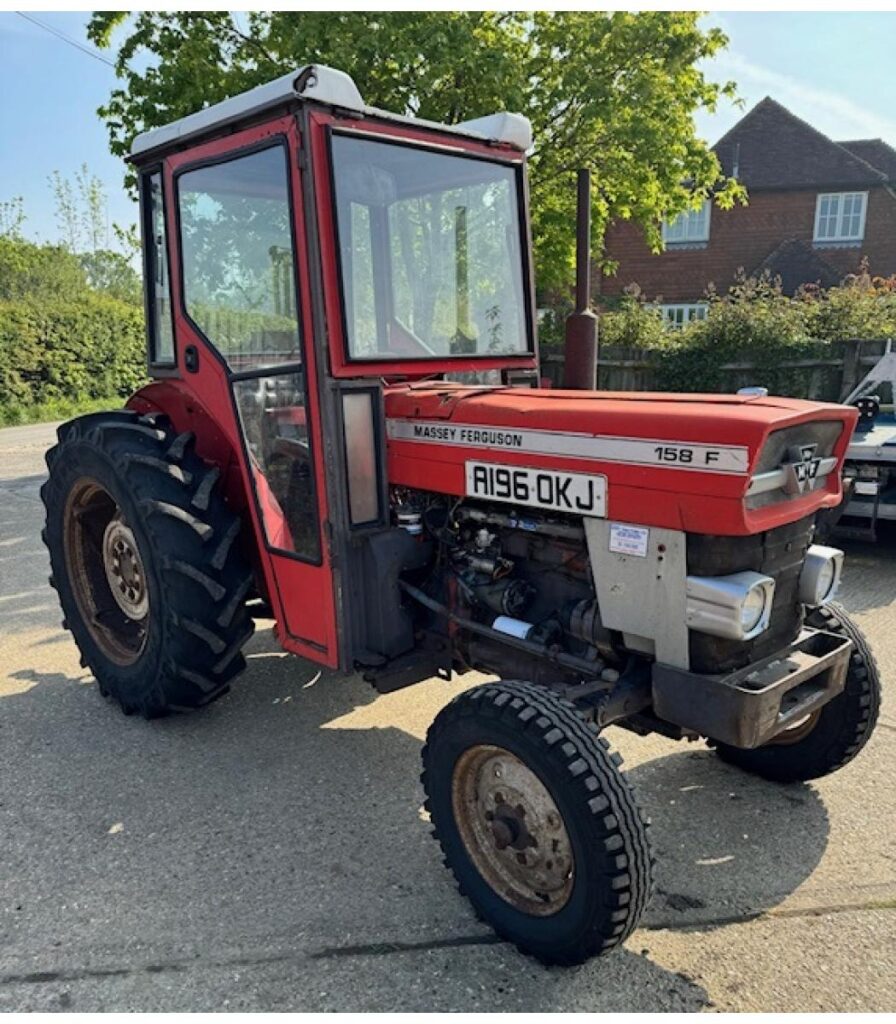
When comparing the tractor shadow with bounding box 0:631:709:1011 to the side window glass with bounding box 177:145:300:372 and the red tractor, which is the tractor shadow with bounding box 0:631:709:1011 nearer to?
the red tractor

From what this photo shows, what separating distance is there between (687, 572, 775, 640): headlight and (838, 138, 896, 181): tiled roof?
2281 centimetres

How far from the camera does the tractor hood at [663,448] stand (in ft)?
7.57

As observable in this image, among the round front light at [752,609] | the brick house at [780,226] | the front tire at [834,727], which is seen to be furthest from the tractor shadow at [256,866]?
the brick house at [780,226]

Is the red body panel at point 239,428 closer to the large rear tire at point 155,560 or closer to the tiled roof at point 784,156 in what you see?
the large rear tire at point 155,560

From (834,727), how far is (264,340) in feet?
8.38

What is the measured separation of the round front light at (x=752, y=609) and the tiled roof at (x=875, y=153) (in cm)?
2281

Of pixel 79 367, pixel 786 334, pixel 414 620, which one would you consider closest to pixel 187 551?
pixel 414 620

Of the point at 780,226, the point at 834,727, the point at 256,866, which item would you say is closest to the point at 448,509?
the point at 256,866

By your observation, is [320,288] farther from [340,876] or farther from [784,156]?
[784,156]

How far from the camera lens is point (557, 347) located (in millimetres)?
11555

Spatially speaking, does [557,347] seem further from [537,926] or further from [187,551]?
[537,926]

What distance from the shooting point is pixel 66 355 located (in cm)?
1777

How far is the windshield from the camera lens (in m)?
3.01

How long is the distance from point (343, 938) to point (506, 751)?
28.8 inches
